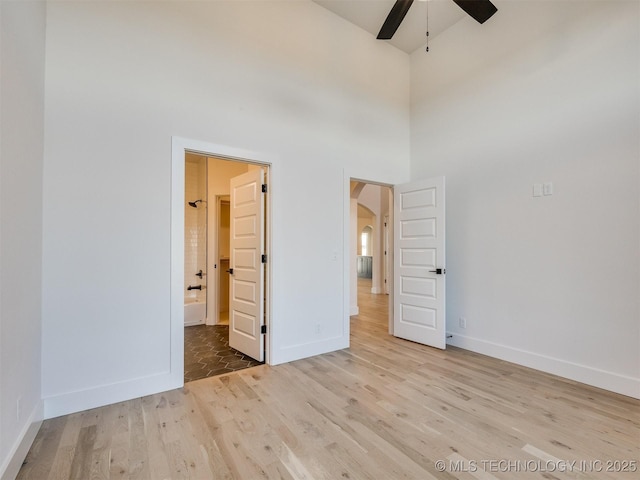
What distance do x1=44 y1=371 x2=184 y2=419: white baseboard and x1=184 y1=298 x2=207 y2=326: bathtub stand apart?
97.4 inches

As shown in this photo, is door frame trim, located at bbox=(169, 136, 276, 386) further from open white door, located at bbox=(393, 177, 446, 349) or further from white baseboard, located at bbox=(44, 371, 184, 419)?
open white door, located at bbox=(393, 177, 446, 349)

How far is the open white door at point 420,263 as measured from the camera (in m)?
3.71

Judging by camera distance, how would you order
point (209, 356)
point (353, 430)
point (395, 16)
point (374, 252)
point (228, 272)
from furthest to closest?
point (374, 252) < point (228, 272) < point (209, 356) < point (395, 16) < point (353, 430)

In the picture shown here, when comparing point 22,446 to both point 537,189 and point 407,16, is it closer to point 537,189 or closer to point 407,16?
point 537,189

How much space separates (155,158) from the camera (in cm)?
261

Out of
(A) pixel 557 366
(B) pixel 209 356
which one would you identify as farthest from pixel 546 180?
(B) pixel 209 356

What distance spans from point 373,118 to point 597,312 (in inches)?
127

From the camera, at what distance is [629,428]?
2.07 m

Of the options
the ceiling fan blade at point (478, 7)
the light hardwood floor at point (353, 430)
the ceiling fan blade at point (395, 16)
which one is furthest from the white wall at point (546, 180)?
the ceiling fan blade at point (395, 16)

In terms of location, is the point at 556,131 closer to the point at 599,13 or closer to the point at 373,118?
the point at 599,13

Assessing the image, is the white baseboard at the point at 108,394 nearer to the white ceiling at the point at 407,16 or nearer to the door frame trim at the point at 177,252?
the door frame trim at the point at 177,252

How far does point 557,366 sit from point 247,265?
3.38 meters

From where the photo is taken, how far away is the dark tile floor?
3082mm

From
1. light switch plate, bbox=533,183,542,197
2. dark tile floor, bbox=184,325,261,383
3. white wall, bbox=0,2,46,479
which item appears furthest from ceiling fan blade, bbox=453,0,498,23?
dark tile floor, bbox=184,325,261,383
